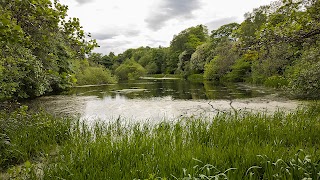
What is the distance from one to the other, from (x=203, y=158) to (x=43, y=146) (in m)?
3.21

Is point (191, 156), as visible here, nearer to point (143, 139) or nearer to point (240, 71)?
point (143, 139)

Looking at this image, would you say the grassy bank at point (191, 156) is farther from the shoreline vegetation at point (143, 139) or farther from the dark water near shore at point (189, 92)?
the dark water near shore at point (189, 92)

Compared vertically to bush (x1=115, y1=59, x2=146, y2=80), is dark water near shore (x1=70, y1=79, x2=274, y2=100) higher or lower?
lower

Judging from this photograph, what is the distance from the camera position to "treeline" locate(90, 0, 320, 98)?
4574mm

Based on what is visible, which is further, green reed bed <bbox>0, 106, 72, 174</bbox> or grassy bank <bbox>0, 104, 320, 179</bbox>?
green reed bed <bbox>0, 106, 72, 174</bbox>

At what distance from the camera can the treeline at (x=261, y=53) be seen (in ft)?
15.0

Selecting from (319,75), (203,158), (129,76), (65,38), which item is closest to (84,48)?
(65,38)

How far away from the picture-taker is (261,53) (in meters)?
5.48

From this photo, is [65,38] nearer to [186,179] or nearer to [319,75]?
[186,179]

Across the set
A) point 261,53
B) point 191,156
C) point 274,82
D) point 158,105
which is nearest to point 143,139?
point 191,156

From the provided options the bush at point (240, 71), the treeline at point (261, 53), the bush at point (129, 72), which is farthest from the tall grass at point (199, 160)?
the bush at point (129, 72)

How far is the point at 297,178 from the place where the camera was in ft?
9.11

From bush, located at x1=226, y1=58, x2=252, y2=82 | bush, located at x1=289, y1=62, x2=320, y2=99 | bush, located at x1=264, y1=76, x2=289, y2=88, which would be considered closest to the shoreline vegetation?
bush, located at x1=289, y1=62, x2=320, y2=99

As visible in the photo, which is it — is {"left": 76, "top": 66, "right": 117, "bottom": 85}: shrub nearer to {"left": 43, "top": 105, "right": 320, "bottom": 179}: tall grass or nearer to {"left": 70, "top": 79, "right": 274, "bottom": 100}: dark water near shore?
{"left": 70, "top": 79, "right": 274, "bottom": 100}: dark water near shore
